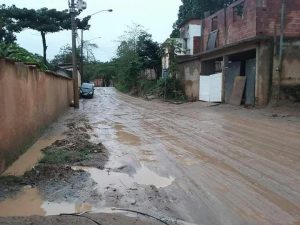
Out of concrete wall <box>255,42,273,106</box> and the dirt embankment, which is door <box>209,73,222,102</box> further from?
the dirt embankment

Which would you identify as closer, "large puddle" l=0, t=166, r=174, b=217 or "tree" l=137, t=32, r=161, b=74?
"large puddle" l=0, t=166, r=174, b=217

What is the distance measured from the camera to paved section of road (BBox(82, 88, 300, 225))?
601cm

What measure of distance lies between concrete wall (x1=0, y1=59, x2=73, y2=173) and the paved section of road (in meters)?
2.11

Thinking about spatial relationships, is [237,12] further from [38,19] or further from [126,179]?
[126,179]

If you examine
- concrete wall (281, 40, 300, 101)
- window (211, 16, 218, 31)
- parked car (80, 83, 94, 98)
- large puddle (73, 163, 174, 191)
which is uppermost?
window (211, 16, 218, 31)

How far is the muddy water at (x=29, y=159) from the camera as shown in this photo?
8469 millimetres

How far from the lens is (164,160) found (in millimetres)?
9648

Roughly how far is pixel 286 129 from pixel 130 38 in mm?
50518

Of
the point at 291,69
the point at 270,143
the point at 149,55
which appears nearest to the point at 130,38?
the point at 149,55

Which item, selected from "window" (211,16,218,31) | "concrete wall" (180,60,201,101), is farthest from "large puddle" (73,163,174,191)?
"window" (211,16,218,31)

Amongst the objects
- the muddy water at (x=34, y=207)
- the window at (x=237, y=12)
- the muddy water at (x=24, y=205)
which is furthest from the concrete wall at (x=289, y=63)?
the muddy water at (x=34, y=207)

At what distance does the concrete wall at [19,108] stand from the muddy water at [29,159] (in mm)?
130

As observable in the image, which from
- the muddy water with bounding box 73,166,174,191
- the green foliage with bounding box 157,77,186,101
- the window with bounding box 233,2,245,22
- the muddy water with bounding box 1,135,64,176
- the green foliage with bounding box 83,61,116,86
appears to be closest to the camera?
the muddy water with bounding box 73,166,174,191

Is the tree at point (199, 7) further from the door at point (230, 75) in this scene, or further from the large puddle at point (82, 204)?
the large puddle at point (82, 204)
